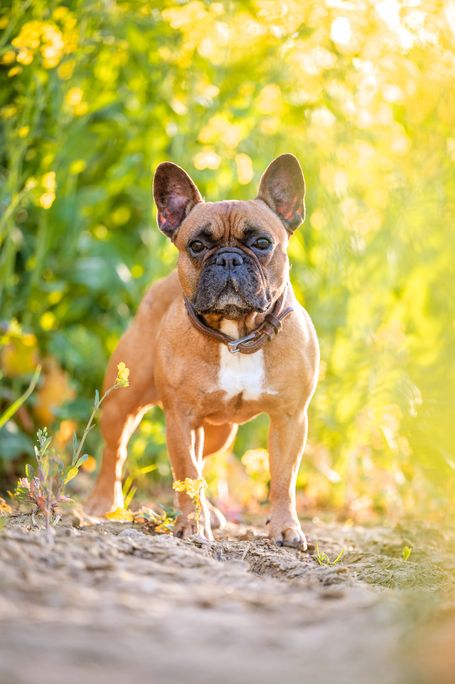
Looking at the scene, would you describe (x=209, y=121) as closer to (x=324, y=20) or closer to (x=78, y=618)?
(x=324, y=20)

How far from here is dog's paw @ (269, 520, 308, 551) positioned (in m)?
4.30

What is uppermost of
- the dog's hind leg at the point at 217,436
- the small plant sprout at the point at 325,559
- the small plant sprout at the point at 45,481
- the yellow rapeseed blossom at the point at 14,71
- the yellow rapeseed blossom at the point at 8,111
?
the yellow rapeseed blossom at the point at 14,71

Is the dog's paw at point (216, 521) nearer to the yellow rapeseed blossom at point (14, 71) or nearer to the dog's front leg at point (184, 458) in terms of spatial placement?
the dog's front leg at point (184, 458)

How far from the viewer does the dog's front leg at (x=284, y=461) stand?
14.7 feet

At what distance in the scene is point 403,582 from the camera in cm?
356

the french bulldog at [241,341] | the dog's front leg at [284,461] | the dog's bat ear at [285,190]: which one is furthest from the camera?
the dog's bat ear at [285,190]

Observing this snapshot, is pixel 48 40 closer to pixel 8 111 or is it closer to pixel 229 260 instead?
pixel 8 111

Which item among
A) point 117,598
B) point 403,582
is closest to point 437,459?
point 403,582

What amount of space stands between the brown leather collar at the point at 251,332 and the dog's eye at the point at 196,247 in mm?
332

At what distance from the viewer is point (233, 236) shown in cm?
460

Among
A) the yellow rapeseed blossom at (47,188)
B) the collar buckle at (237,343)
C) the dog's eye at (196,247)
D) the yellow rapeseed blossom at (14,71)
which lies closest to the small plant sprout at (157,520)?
the collar buckle at (237,343)

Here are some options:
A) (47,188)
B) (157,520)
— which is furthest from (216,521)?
(47,188)

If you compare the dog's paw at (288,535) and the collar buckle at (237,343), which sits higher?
the collar buckle at (237,343)

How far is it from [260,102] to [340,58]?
1.01m
